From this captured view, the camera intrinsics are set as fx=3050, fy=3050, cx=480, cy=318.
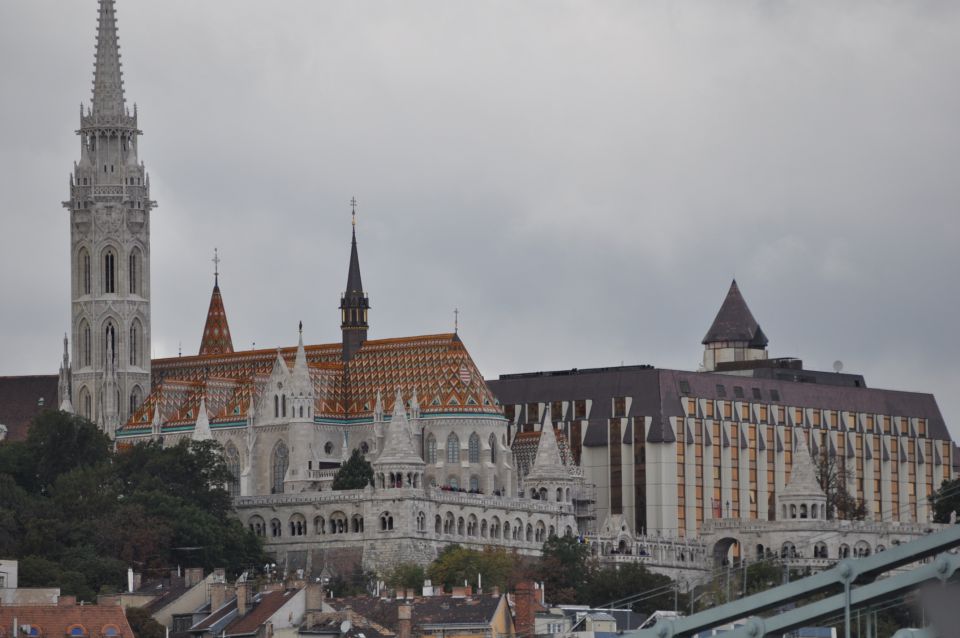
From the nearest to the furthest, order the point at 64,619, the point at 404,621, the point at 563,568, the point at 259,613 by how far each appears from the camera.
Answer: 1. the point at 64,619
2. the point at 404,621
3. the point at 259,613
4. the point at 563,568

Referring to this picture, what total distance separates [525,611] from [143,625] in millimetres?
15803

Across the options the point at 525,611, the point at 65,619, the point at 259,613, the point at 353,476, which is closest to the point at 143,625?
the point at 259,613

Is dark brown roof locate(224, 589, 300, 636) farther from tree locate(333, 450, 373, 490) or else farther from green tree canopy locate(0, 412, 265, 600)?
tree locate(333, 450, 373, 490)

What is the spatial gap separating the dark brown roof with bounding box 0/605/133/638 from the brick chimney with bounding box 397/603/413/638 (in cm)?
1069

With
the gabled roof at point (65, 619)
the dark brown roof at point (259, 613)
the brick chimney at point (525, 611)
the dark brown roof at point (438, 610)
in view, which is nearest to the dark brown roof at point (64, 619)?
the gabled roof at point (65, 619)

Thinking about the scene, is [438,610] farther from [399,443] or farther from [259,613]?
[399,443]

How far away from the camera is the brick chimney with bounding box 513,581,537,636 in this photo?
122m

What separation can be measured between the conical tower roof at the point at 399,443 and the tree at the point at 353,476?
2185 millimetres

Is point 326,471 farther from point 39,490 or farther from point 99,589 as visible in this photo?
point 99,589

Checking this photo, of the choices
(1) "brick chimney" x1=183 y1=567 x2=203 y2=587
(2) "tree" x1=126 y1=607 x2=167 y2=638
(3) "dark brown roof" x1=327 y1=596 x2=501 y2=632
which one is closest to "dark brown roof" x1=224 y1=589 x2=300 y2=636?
(2) "tree" x1=126 y1=607 x2=167 y2=638

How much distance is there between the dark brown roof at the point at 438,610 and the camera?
402ft

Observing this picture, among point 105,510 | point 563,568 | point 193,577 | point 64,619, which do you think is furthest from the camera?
point 105,510

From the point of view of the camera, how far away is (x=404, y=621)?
397 ft

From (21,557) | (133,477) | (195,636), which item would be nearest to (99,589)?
(21,557)
